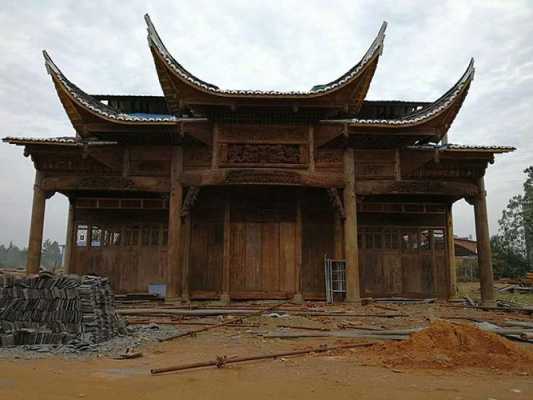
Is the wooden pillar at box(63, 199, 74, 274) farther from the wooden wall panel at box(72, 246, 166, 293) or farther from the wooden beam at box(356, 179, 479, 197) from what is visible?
the wooden beam at box(356, 179, 479, 197)

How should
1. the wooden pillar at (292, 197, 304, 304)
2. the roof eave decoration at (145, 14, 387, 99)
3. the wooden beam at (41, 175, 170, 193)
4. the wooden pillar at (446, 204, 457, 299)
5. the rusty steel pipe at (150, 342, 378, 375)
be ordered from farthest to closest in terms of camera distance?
the wooden pillar at (446, 204, 457, 299) < the wooden pillar at (292, 197, 304, 304) < the wooden beam at (41, 175, 170, 193) < the roof eave decoration at (145, 14, 387, 99) < the rusty steel pipe at (150, 342, 378, 375)

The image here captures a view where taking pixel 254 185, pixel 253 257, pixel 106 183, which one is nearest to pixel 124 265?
pixel 106 183

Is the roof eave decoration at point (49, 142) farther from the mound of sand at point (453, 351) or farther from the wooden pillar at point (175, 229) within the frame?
the mound of sand at point (453, 351)

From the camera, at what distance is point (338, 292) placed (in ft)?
39.9

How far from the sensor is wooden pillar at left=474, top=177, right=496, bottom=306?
12.1m

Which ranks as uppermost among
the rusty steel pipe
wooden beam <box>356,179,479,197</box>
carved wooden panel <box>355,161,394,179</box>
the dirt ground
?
carved wooden panel <box>355,161,394,179</box>

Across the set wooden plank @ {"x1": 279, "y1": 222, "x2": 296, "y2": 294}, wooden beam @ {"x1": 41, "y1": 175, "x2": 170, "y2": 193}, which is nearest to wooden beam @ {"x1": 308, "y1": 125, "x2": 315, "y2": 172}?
wooden plank @ {"x1": 279, "y1": 222, "x2": 296, "y2": 294}

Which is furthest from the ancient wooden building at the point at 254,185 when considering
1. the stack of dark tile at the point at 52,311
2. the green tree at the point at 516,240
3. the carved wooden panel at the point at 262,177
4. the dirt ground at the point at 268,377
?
the green tree at the point at 516,240

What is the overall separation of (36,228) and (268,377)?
33.3ft

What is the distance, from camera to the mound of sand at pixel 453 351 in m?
4.75

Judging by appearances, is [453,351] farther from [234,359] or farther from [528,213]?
[528,213]

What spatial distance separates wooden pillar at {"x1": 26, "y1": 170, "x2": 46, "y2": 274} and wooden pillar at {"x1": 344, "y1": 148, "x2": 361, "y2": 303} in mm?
8546

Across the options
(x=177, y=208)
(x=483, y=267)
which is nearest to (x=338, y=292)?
(x=483, y=267)

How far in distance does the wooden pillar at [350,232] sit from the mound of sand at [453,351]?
578cm
